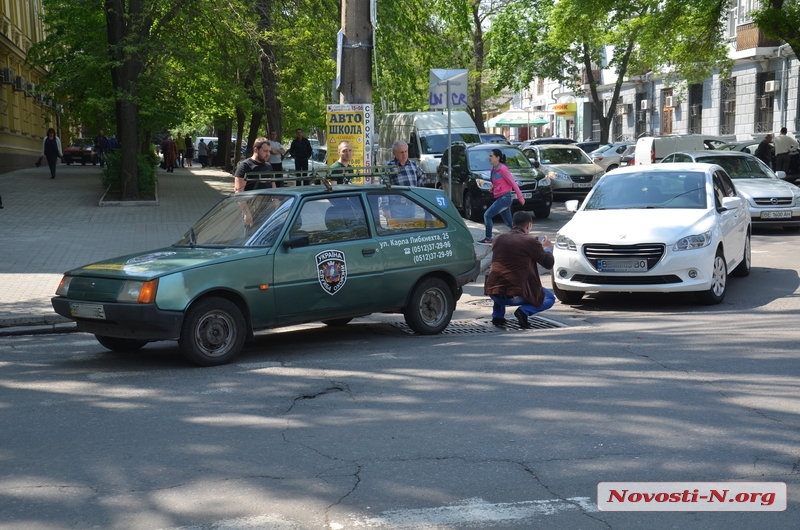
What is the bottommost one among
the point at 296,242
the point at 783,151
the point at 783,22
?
the point at 296,242

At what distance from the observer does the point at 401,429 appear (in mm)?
6125

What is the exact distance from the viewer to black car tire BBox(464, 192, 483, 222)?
22.4m

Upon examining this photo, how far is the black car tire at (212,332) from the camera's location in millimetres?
8164

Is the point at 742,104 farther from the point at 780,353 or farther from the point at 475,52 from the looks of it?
the point at 780,353

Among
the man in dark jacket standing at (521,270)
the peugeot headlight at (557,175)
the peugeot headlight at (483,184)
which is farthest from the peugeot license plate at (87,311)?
the peugeot headlight at (557,175)

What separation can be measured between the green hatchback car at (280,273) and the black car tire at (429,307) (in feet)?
0.04

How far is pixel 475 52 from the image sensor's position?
48.9m

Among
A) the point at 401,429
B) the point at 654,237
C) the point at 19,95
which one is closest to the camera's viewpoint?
the point at 401,429

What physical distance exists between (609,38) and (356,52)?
27099 millimetres

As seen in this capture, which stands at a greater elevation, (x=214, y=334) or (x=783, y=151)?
(x=783, y=151)

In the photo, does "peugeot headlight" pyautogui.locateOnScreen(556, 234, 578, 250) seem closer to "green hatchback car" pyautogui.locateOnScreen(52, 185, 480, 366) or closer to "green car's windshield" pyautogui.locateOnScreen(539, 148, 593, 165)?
"green hatchback car" pyautogui.locateOnScreen(52, 185, 480, 366)

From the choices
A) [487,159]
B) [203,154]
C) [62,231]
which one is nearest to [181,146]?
[203,154]

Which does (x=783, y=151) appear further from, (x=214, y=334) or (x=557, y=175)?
(x=214, y=334)

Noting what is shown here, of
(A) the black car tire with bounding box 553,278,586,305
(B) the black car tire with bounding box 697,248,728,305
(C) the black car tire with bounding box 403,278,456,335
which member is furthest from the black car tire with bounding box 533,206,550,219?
(C) the black car tire with bounding box 403,278,456,335
